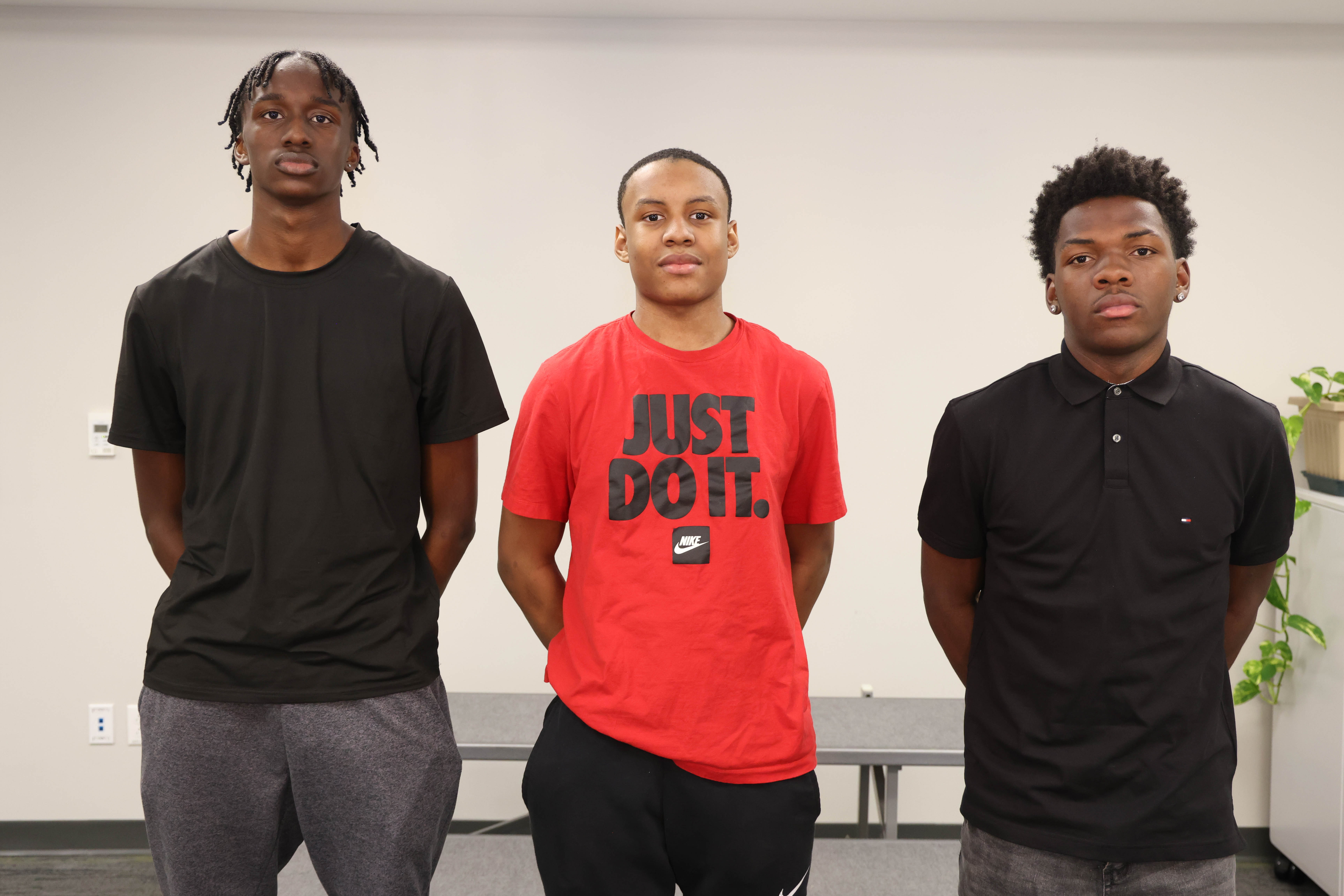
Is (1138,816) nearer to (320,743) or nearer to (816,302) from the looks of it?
(320,743)

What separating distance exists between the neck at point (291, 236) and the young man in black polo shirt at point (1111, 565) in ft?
3.17

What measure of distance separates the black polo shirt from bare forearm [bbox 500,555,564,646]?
636 millimetres

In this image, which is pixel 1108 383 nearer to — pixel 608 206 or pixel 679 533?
pixel 679 533

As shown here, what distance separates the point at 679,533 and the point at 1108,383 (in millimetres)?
659

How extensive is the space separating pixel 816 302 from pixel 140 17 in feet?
7.27

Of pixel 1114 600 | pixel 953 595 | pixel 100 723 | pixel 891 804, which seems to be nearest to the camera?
pixel 1114 600

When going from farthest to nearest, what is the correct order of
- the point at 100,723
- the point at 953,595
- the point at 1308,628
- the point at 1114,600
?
the point at 100,723, the point at 1308,628, the point at 953,595, the point at 1114,600

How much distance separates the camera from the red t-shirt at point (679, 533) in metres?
1.32

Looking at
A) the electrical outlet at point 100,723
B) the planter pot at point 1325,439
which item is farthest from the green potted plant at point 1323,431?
the electrical outlet at point 100,723

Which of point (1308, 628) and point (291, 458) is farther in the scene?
point (1308, 628)

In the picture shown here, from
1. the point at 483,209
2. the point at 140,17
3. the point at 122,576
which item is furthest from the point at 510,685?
the point at 140,17

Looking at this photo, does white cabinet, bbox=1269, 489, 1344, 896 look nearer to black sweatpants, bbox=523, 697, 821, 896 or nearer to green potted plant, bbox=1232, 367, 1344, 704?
green potted plant, bbox=1232, 367, 1344, 704

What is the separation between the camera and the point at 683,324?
1.45 metres

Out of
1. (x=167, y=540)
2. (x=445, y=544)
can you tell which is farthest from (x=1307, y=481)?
(x=167, y=540)
